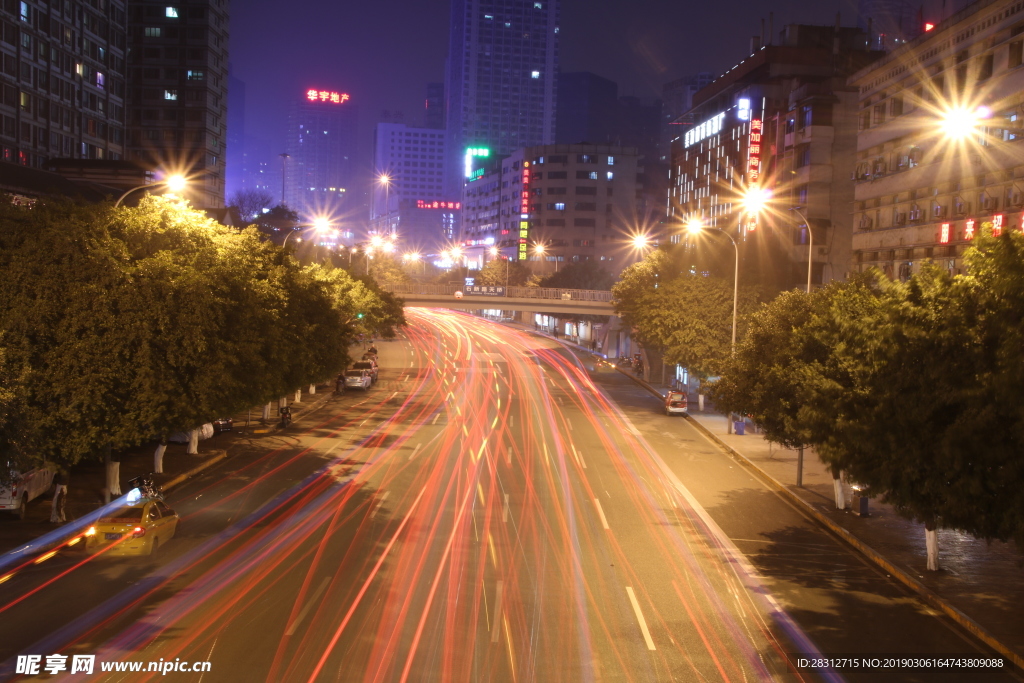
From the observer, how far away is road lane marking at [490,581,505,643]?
530 inches

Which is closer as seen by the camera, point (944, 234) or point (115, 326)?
point (115, 326)

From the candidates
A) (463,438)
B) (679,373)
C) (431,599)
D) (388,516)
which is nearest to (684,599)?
(431,599)

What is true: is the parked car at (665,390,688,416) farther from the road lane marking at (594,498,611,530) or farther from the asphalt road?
the road lane marking at (594,498,611,530)

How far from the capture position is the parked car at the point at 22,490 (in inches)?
795

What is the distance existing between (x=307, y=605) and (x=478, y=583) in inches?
133

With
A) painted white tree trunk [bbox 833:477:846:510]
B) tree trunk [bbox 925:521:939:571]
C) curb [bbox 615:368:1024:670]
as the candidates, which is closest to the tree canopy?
curb [bbox 615:368:1024:670]

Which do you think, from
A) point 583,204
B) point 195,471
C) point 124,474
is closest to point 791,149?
point 195,471

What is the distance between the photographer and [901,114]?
4506 cm

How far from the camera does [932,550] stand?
58.2 feet

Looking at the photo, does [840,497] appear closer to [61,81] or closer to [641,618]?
[641,618]

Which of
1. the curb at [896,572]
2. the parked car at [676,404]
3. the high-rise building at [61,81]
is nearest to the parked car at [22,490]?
the curb at [896,572]

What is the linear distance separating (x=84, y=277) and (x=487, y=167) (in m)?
162

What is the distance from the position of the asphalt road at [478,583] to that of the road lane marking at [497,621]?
0.05 m

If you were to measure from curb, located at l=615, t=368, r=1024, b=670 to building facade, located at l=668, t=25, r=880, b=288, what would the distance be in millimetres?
19466
